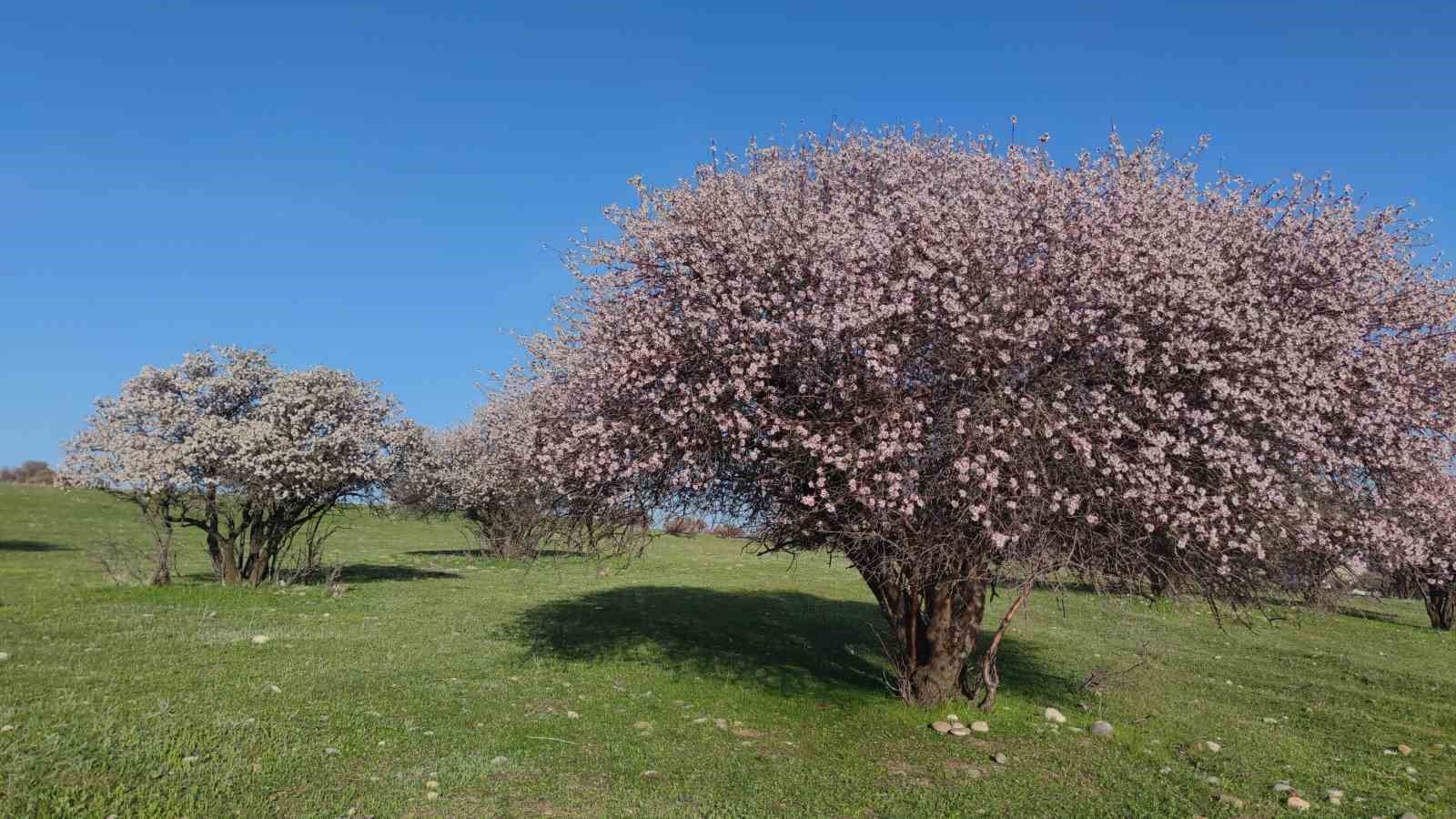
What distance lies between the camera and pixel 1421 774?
14469 millimetres

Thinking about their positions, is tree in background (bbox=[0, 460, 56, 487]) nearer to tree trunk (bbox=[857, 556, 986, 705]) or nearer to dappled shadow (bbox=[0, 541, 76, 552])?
dappled shadow (bbox=[0, 541, 76, 552])

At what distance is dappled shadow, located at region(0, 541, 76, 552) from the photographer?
44.5m

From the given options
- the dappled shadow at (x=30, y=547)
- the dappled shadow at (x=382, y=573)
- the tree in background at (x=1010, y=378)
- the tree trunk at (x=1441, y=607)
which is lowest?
the tree trunk at (x=1441, y=607)

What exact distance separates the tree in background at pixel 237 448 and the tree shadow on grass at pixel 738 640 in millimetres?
8211

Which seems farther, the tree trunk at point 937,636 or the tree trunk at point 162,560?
the tree trunk at point 162,560

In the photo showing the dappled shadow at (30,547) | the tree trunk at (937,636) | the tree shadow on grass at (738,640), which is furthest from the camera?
the dappled shadow at (30,547)

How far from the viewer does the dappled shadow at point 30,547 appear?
44.5m

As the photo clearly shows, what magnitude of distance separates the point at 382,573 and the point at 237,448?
12736mm

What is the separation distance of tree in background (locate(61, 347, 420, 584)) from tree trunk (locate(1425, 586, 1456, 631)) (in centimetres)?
4423

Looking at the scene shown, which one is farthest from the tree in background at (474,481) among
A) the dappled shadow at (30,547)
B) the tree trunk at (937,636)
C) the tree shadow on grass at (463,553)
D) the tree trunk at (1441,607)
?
the tree trunk at (1441,607)

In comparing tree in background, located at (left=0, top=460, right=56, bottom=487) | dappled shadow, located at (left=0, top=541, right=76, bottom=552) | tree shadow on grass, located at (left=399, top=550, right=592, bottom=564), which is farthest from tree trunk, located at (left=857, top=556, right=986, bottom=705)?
tree in background, located at (left=0, top=460, right=56, bottom=487)

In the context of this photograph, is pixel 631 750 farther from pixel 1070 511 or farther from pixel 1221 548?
pixel 1221 548

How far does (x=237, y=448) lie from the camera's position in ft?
89.1

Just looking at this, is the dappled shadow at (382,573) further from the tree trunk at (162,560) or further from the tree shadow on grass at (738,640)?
the tree shadow on grass at (738,640)
